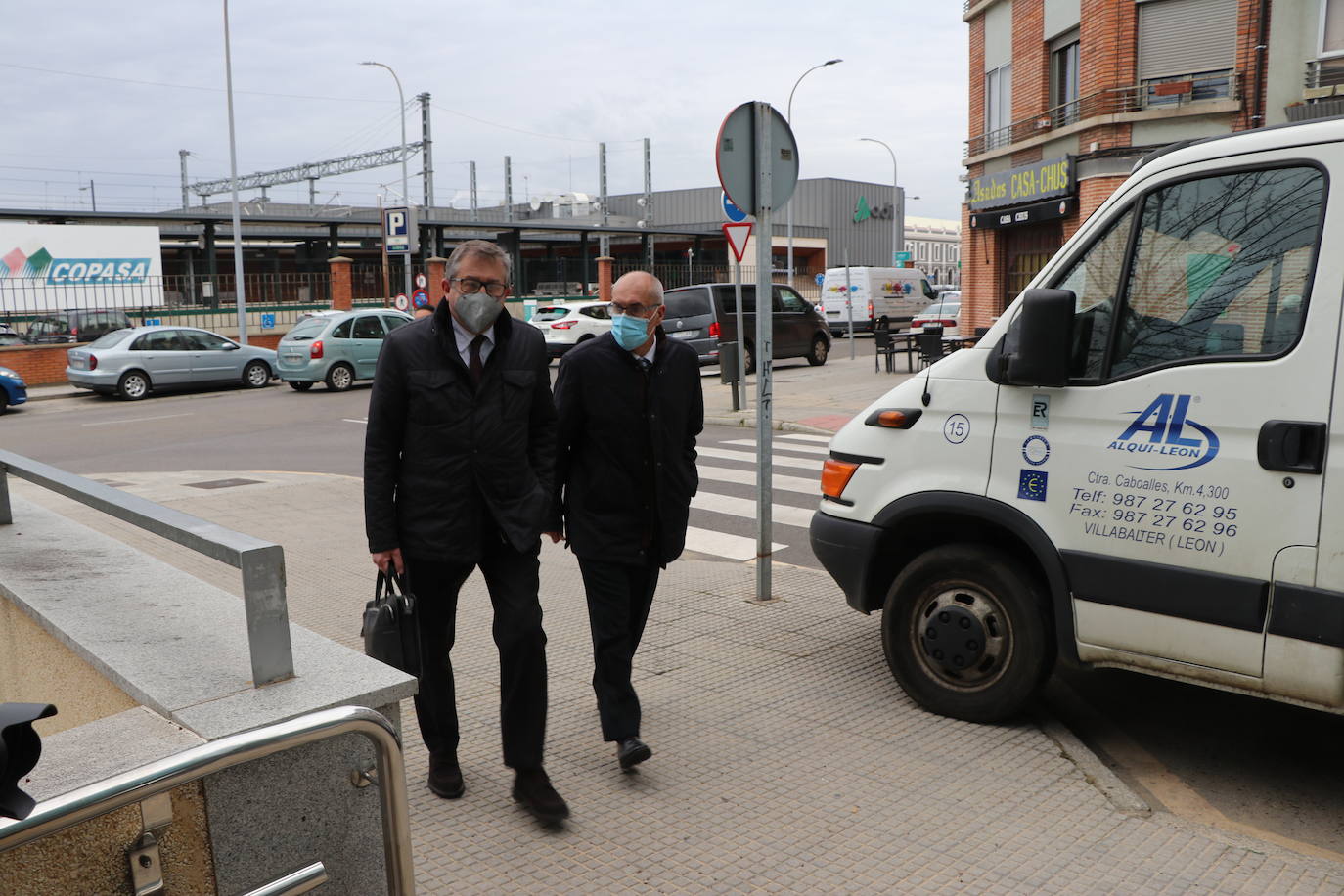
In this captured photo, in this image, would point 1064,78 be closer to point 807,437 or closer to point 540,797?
point 807,437

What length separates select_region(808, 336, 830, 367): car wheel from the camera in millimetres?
25844

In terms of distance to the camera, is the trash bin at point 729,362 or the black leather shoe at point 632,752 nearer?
the black leather shoe at point 632,752

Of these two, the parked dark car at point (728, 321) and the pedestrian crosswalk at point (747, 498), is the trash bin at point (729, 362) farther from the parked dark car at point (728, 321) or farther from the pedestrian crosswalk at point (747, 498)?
the parked dark car at point (728, 321)

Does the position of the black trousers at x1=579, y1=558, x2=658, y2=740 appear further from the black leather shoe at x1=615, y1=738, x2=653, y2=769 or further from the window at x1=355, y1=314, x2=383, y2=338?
the window at x1=355, y1=314, x2=383, y2=338

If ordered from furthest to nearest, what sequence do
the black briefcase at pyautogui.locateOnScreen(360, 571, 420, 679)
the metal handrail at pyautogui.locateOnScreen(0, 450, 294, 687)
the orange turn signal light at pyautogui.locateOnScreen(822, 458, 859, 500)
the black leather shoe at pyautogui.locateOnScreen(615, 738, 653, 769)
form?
1. the orange turn signal light at pyautogui.locateOnScreen(822, 458, 859, 500)
2. the black leather shoe at pyautogui.locateOnScreen(615, 738, 653, 769)
3. the black briefcase at pyautogui.locateOnScreen(360, 571, 420, 679)
4. the metal handrail at pyautogui.locateOnScreen(0, 450, 294, 687)

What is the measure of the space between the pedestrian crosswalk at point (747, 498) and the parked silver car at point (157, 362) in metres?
13.9

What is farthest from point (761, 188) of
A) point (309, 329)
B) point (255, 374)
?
point (255, 374)

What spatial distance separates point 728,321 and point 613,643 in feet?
64.7

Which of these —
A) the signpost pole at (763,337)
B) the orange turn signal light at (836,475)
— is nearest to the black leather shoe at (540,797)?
the orange turn signal light at (836,475)

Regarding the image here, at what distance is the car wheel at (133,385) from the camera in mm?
22125

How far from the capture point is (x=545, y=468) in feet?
12.6

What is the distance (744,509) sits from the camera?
374 inches

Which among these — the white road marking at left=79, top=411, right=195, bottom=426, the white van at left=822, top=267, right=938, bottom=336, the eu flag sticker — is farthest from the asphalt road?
the white van at left=822, top=267, right=938, bottom=336

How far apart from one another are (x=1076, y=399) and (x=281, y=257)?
52.3 m
